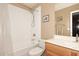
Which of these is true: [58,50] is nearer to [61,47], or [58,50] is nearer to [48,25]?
[61,47]

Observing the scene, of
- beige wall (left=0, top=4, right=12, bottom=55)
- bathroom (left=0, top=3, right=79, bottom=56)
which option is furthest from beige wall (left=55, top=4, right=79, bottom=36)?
beige wall (left=0, top=4, right=12, bottom=55)

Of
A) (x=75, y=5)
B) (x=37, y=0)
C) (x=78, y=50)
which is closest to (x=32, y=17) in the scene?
(x=37, y=0)

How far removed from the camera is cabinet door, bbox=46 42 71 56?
1.46 metres

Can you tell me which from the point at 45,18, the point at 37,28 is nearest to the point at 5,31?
the point at 37,28

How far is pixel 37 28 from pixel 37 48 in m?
0.32

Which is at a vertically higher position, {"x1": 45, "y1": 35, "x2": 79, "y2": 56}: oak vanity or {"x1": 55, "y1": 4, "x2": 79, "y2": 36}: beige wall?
{"x1": 55, "y1": 4, "x2": 79, "y2": 36}: beige wall

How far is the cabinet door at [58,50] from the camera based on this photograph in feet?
4.79

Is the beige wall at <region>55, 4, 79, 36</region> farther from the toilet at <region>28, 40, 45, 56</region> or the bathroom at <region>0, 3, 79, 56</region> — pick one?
the toilet at <region>28, 40, 45, 56</region>

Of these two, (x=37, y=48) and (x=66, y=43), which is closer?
(x=66, y=43)

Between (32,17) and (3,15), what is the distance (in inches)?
17.2

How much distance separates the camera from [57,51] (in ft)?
4.99

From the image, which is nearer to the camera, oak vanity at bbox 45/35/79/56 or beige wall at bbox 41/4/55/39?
oak vanity at bbox 45/35/79/56

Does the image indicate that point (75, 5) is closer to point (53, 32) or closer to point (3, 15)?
point (53, 32)

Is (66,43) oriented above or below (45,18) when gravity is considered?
below
